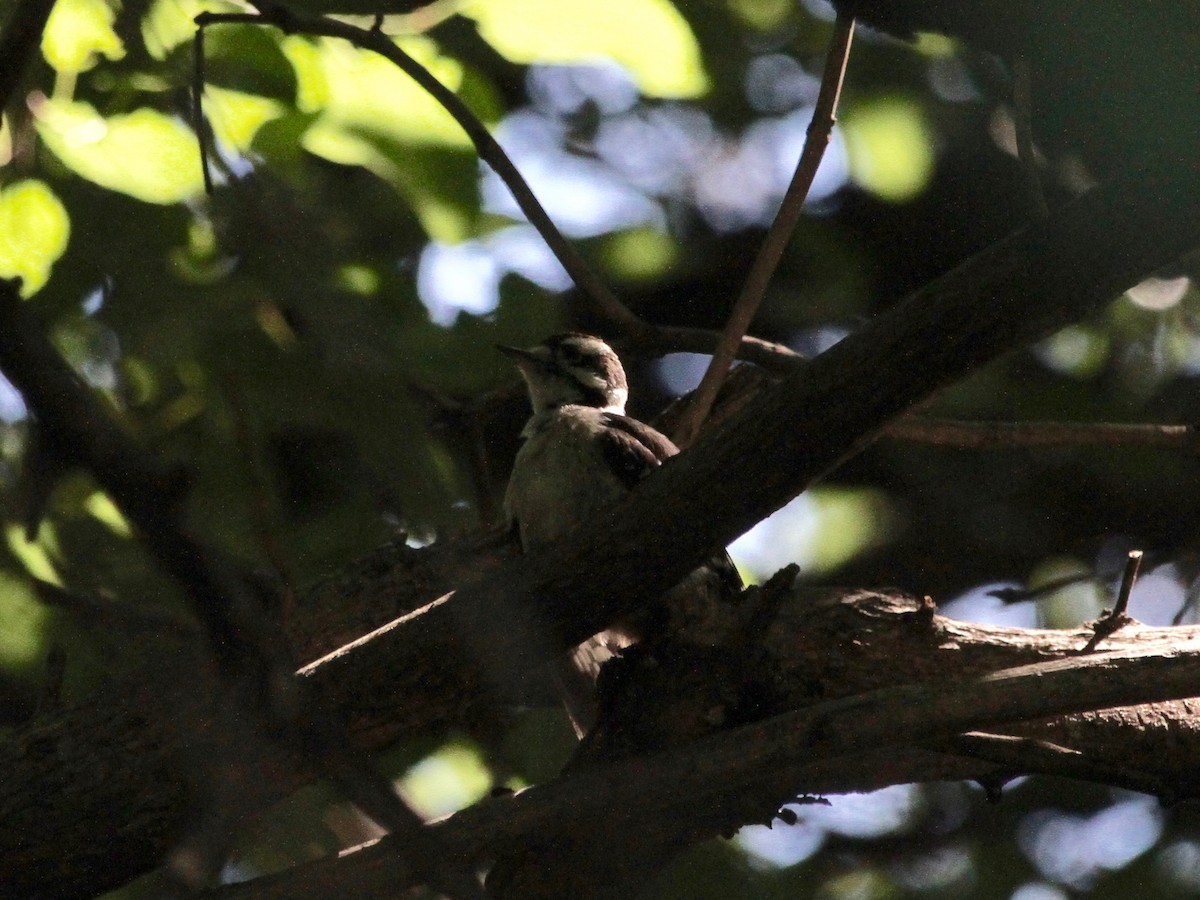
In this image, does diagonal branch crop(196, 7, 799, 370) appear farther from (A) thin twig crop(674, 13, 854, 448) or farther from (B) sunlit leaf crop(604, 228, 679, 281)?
(B) sunlit leaf crop(604, 228, 679, 281)

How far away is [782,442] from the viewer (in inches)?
129

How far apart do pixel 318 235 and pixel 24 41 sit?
2.93ft

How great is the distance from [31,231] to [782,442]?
1.73 metres

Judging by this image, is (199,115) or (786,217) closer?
(199,115)

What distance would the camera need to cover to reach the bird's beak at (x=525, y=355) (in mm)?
3621

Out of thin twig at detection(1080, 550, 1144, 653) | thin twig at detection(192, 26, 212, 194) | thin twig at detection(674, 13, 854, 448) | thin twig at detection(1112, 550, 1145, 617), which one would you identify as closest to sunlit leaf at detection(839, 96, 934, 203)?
thin twig at detection(674, 13, 854, 448)

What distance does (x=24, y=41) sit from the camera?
2412 millimetres

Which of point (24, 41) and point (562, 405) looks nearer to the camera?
point (24, 41)

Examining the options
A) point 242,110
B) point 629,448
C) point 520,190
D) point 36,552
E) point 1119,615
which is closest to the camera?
point 36,552

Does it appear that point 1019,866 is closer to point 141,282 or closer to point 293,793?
point 293,793

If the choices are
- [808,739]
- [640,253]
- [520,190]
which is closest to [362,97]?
[520,190]

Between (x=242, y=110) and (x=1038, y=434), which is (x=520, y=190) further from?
(x=1038, y=434)

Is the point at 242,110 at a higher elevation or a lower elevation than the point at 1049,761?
higher

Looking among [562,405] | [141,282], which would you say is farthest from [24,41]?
[562,405]
